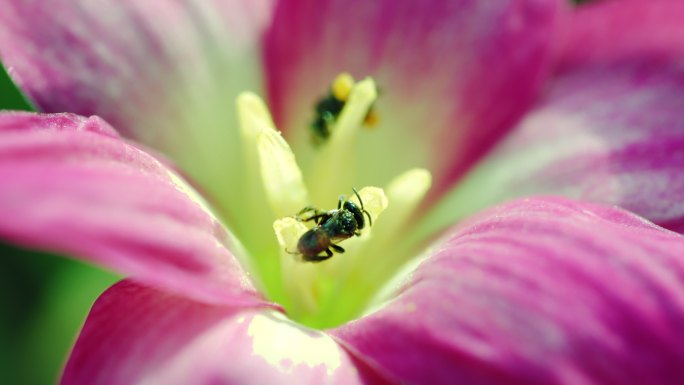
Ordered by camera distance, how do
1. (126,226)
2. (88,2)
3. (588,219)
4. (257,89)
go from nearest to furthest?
1. (126,226)
2. (588,219)
3. (88,2)
4. (257,89)

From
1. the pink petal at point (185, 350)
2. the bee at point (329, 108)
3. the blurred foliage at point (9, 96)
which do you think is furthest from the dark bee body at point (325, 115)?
the blurred foliage at point (9, 96)

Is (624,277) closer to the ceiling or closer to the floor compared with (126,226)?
closer to the ceiling

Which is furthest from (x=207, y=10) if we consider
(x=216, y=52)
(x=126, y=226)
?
(x=126, y=226)

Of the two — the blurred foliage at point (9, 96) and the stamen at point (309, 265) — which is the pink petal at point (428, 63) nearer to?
the stamen at point (309, 265)

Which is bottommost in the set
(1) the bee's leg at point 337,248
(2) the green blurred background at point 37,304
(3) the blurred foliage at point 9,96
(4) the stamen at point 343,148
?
(2) the green blurred background at point 37,304

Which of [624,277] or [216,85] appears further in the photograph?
[216,85]

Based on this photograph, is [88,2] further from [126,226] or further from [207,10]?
[126,226]

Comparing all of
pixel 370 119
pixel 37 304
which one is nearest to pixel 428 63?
pixel 370 119
